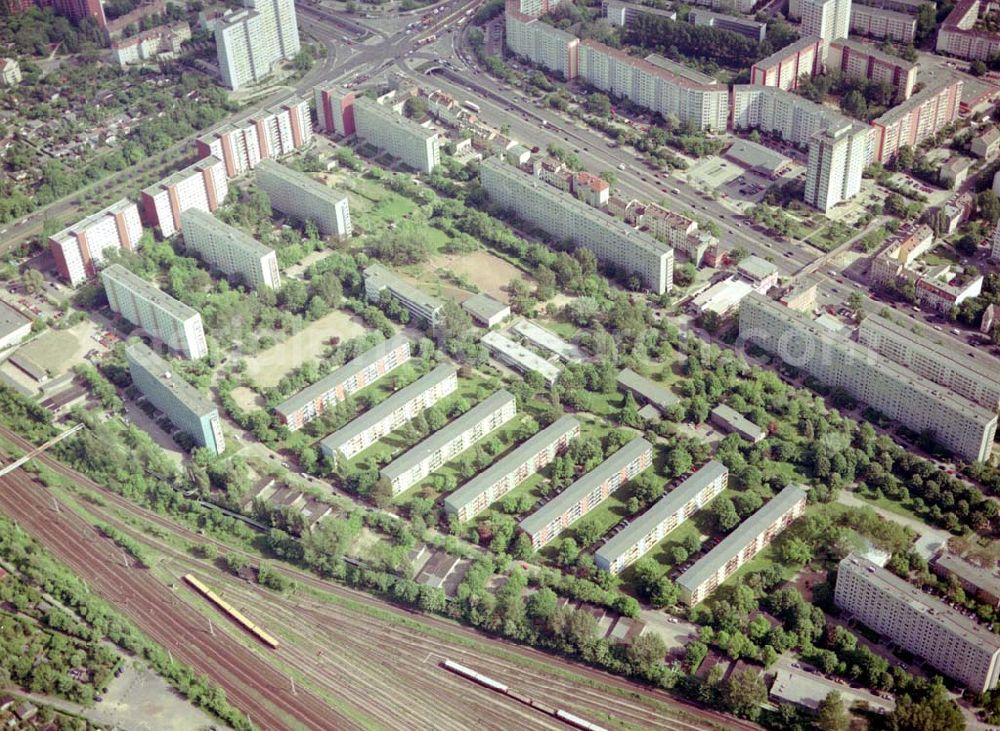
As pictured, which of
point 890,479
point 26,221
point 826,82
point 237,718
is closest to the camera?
point 237,718

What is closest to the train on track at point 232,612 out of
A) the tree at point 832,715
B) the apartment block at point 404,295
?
the apartment block at point 404,295

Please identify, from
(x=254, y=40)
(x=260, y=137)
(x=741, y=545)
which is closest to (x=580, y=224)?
(x=260, y=137)

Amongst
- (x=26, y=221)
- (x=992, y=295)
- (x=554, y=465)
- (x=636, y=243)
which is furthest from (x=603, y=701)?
(x=26, y=221)

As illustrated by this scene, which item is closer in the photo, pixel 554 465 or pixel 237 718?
pixel 237 718

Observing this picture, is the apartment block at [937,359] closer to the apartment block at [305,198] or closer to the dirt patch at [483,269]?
the dirt patch at [483,269]

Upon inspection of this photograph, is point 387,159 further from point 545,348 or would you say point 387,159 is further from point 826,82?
point 826,82

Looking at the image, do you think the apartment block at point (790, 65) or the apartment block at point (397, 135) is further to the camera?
the apartment block at point (790, 65)
